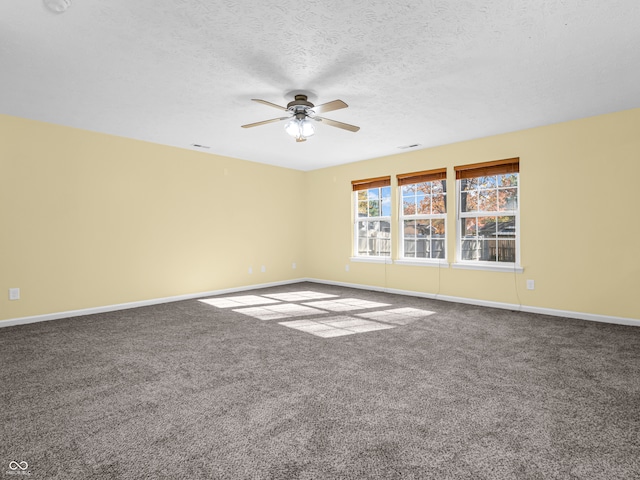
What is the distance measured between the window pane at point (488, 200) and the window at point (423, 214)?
54cm

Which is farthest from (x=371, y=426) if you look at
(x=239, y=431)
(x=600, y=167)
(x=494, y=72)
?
(x=600, y=167)

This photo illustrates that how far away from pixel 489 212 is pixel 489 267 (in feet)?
2.57

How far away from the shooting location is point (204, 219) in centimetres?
571

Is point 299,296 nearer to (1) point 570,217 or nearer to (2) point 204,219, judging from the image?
(2) point 204,219

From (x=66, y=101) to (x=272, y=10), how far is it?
267 cm

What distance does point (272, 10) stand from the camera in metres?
2.13

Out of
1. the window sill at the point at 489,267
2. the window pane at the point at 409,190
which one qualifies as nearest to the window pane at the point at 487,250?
the window sill at the point at 489,267

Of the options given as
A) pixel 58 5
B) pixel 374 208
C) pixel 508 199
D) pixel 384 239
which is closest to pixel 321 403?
pixel 58 5

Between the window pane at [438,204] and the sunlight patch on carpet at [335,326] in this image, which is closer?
the sunlight patch on carpet at [335,326]

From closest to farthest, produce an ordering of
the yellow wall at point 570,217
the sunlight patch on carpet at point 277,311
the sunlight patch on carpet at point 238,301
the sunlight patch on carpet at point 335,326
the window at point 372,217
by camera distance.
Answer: the sunlight patch on carpet at point 335,326, the yellow wall at point 570,217, the sunlight patch on carpet at point 277,311, the sunlight patch on carpet at point 238,301, the window at point 372,217

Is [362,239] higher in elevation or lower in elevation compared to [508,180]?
lower

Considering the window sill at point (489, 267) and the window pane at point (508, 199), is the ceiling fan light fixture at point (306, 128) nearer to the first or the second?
the window pane at point (508, 199)

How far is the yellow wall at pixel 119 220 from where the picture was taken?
401cm

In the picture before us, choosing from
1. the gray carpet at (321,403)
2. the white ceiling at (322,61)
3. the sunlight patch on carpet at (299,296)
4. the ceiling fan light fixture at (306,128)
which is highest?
the white ceiling at (322,61)
